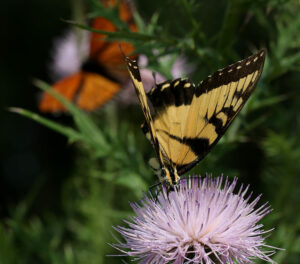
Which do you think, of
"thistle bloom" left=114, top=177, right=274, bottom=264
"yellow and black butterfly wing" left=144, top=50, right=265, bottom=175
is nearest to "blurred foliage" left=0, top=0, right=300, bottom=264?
"yellow and black butterfly wing" left=144, top=50, right=265, bottom=175

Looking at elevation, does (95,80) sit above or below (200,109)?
above

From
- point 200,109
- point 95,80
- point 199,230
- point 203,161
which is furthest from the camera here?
point 95,80

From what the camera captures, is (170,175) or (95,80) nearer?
(170,175)

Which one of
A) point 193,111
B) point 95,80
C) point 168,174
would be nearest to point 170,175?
point 168,174

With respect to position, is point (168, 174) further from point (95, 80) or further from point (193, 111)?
point (95, 80)

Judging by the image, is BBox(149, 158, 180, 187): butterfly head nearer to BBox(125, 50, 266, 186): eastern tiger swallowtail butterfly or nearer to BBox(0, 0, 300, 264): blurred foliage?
BBox(125, 50, 266, 186): eastern tiger swallowtail butterfly

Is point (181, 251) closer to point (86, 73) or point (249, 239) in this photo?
point (249, 239)
